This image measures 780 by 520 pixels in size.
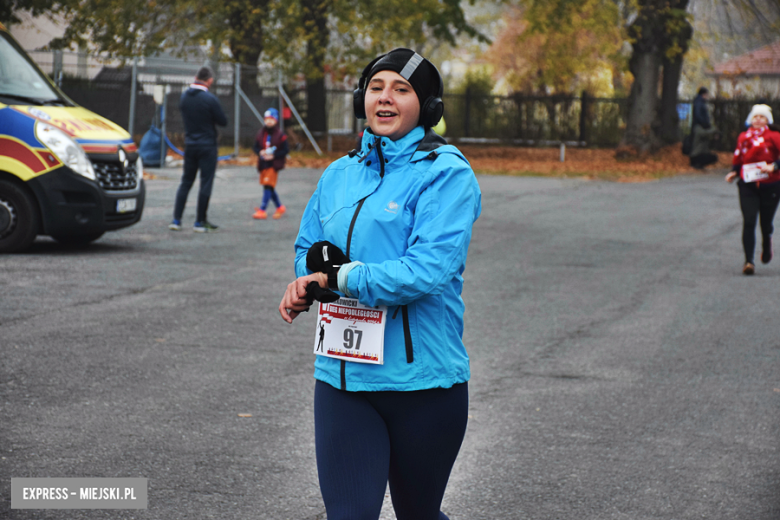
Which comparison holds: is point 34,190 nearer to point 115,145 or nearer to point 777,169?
point 115,145

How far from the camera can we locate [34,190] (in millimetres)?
9898

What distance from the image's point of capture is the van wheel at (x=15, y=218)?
9.89m

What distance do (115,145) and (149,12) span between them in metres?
21.5

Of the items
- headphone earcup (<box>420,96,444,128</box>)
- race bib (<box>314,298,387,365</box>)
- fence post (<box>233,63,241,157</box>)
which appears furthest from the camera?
fence post (<box>233,63,241,157</box>)

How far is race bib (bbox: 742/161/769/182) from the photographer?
10023mm

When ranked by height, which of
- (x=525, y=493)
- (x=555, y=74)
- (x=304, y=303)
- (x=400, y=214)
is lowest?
A: (x=525, y=493)

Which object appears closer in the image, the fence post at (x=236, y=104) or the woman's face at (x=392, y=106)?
the woman's face at (x=392, y=106)

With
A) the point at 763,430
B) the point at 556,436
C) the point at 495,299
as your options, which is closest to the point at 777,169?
the point at 495,299

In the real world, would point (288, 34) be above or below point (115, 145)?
above

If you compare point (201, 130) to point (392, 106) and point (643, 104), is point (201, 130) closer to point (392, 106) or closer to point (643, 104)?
point (392, 106)

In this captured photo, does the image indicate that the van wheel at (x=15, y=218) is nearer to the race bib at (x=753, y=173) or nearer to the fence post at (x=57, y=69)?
the race bib at (x=753, y=173)

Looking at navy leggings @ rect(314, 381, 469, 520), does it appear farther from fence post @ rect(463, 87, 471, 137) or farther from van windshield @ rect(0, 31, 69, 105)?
fence post @ rect(463, 87, 471, 137)

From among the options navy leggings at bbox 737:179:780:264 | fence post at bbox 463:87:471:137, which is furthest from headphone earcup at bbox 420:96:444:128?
fence post at bbox 463:87:471:137

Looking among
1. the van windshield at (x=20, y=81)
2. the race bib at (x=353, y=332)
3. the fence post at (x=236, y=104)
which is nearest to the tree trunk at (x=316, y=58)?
the fence post at (x=236, y=104)
